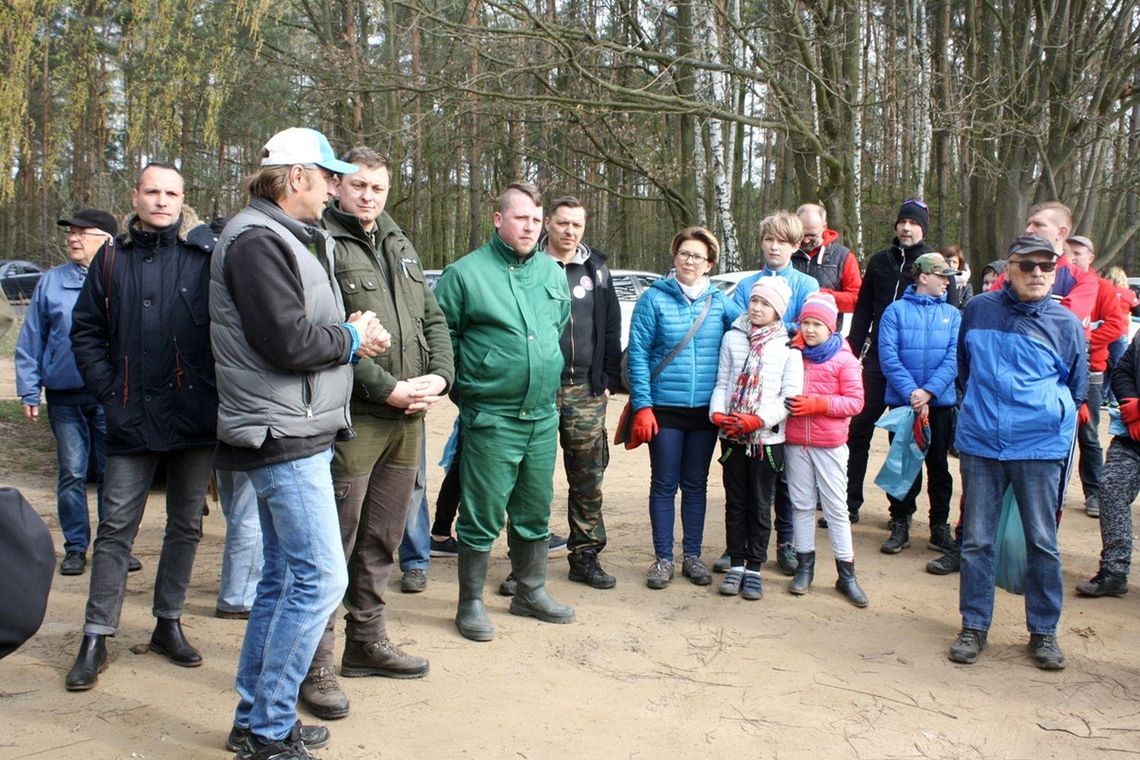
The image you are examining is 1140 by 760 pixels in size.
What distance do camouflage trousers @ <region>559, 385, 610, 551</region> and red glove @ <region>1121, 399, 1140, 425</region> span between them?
2.78 metres

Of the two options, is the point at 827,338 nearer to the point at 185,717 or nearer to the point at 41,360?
the point at 185,717

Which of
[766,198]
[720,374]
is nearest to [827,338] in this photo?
[720,374]

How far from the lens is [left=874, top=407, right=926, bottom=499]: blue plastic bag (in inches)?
243

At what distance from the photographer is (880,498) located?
758 cm

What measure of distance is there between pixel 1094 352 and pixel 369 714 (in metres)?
5.59

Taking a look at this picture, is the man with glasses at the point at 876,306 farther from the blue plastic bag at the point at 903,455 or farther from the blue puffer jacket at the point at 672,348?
the blue puffer jacket at the point at 672,348

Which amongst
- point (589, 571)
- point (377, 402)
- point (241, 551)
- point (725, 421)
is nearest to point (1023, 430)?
point (725, 421)

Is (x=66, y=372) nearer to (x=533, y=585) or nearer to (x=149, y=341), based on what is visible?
(x=149, y=341)

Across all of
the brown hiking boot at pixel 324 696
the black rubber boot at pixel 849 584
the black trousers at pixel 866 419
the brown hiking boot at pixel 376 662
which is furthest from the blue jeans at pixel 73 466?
the black trousers at pixel 866 419

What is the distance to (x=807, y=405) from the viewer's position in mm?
5316

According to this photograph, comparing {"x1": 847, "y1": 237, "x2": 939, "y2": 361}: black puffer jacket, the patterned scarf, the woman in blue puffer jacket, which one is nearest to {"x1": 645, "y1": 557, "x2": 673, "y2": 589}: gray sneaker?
the woman in blue puffer jacket

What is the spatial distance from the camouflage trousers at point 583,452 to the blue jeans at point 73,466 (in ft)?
8.20

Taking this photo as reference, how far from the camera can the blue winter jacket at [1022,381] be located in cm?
450

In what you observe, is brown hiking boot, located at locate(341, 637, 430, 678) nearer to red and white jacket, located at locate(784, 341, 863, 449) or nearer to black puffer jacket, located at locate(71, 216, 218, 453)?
black puffer jacket, located at locate(71, 216, 218, 453)
